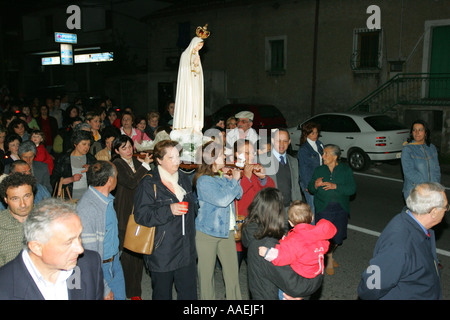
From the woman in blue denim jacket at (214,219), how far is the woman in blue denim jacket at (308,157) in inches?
83.5

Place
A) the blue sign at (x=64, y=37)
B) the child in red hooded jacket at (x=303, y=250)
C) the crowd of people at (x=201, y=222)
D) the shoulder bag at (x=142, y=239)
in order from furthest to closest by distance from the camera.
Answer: the blue sign at (x=64, y=37) → the shoulder bag at (x=142, y=239) → the child in red hooded jacket at (x=303, y=250) → the crowd of people at (x=201, y=222)

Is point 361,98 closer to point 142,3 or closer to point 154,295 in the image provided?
point 154,295

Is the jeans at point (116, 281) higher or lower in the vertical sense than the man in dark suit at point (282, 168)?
lower

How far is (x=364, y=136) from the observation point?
1255cm

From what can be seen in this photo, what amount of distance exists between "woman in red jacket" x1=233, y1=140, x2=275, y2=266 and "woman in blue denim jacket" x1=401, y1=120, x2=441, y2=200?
2.35 meters

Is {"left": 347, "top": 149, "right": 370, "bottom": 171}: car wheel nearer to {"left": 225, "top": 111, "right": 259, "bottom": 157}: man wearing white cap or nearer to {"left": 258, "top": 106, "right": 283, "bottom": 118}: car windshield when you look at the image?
{"left": 258, "top": 106, "right": 283, "bottom": 118}: car windshield

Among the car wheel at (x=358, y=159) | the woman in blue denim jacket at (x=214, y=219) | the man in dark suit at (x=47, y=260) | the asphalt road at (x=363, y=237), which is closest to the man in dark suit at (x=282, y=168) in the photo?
the woman in blue denim jacket at (x=214, y=219)

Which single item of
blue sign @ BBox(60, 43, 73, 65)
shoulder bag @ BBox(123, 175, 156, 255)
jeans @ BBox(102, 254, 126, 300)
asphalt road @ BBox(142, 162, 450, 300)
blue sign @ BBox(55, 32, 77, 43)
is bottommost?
asphalt road @ BBox(142, 162, 450, 300)

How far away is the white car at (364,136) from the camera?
12.3 m

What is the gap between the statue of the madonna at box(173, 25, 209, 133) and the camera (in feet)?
21.7

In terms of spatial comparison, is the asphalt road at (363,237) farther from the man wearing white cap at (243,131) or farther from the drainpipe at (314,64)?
the drainpipe at (314,64)

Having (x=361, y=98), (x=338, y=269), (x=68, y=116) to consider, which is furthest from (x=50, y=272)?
(x=361, y=98)

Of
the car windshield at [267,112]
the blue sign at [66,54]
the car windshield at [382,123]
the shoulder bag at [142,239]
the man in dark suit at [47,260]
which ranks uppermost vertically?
the blue sign at [66,54]

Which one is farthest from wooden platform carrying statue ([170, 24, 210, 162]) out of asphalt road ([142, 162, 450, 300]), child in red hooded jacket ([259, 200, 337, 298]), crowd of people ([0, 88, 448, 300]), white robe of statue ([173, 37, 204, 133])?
child in red hooded jacket ([259, 200, 337, 298])
